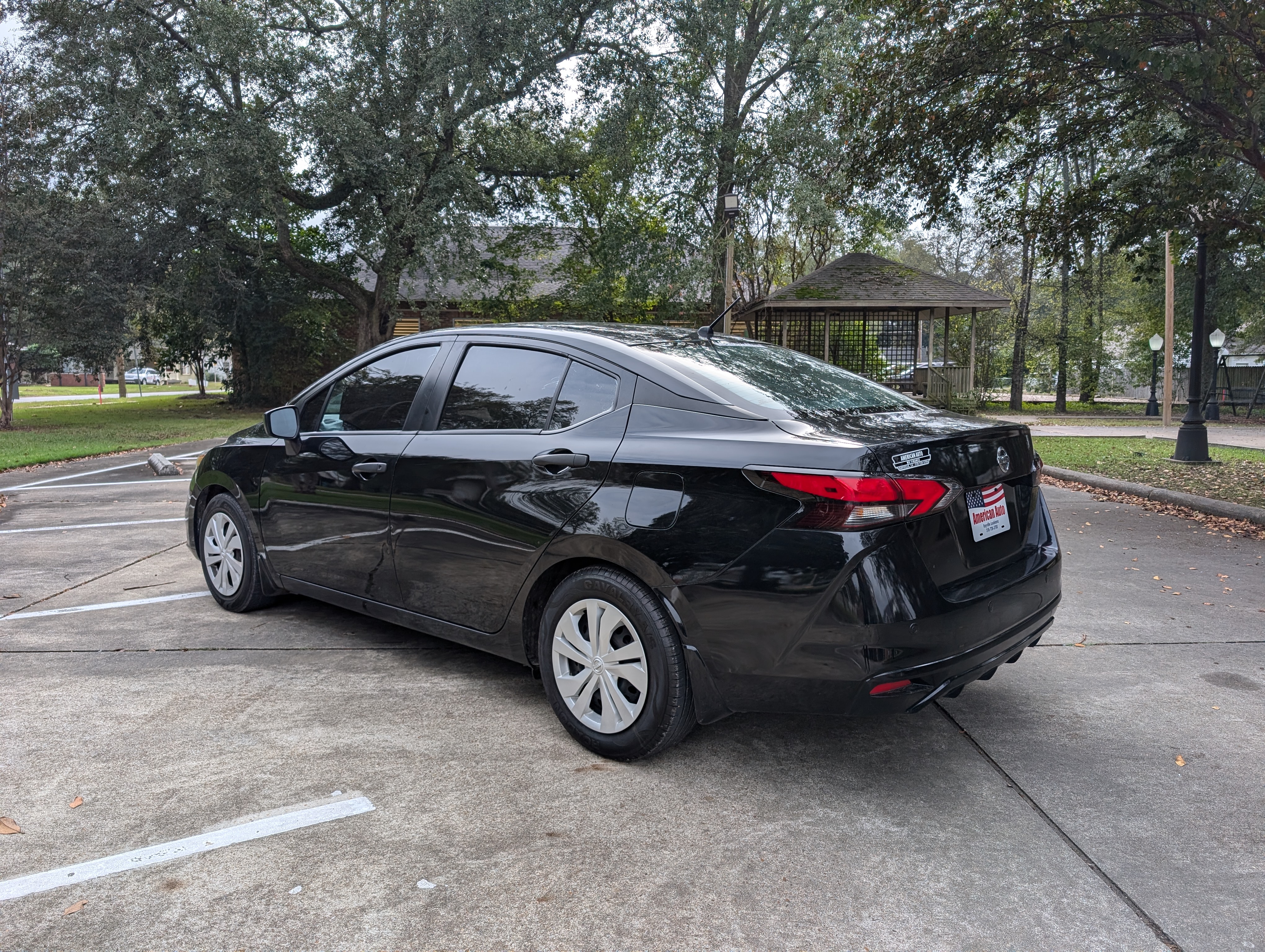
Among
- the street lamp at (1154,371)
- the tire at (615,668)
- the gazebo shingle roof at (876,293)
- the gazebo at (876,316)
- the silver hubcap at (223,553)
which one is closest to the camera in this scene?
the tire at (615,668)

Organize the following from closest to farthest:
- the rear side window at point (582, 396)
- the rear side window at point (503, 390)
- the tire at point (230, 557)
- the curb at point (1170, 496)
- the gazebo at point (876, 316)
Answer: the rear side window at point (582, 396), the rear side window at point (503, 390), the tire at point (230, 557), the curb at point (1170, 496), the gazebo at point (876, 316)

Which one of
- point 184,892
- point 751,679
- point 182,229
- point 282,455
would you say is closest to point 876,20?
point 282,455

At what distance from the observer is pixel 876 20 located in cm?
1377

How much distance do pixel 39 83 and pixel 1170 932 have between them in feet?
82.6

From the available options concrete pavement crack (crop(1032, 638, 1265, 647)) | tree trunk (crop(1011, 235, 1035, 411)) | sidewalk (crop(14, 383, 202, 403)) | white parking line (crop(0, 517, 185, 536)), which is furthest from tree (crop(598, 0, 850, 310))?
sidewalk (crop(14, 383, 202, 403))

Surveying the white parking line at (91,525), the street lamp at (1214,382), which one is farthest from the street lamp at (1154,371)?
the white parking line at (91,525)

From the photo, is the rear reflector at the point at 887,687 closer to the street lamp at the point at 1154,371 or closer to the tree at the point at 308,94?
the tree at the point at 308,94

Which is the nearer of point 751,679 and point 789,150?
point 751,679

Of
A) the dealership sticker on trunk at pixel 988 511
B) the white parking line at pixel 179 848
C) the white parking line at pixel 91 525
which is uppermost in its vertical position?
the dealership sticker on trunk at pixel 988 511

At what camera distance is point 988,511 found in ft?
10.3

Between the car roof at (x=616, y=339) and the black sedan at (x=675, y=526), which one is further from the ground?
the car roof at (x=616, y=339)

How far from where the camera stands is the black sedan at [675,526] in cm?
280

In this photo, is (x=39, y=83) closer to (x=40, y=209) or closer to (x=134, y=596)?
(x=40, y=209)

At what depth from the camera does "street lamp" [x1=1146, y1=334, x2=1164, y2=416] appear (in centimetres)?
2672
